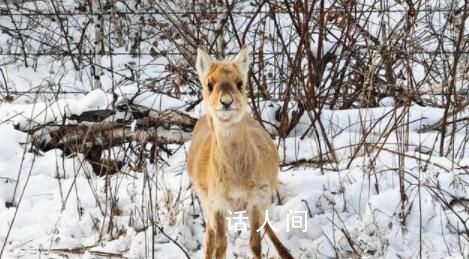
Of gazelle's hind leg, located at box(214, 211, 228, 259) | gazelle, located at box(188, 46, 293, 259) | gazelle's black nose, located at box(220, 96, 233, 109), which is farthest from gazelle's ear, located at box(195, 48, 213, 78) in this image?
gazelle's hind leg, located at box(214, 211, 228, 259)

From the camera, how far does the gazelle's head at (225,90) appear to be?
383 cm

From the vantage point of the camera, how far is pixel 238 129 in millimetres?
4133

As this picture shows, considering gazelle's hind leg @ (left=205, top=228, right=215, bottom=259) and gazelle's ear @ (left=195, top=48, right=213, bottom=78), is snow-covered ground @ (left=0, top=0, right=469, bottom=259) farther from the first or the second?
gazelle's ear @ (left=195, top=48, right=213, bottom=78)

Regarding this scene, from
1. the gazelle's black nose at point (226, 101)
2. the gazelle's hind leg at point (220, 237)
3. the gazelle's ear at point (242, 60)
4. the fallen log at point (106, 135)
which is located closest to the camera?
the gazelle's black nose at point (226, 101)

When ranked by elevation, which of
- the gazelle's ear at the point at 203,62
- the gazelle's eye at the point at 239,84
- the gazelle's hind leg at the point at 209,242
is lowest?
the gazelle's hind leg at the point at 209,242

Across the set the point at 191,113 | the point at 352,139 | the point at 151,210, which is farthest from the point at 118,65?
the point at 151,210

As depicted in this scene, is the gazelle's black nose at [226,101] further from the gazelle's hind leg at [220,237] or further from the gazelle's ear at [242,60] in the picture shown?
the gazelle's hind leg at [220,237]

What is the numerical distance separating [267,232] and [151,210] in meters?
0.74

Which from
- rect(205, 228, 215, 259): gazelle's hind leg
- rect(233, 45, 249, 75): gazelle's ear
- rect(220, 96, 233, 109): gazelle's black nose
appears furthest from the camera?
rect(205, 228, 215, 259): gazelle's hind leg

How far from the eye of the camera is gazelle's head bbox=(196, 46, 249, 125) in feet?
12.6

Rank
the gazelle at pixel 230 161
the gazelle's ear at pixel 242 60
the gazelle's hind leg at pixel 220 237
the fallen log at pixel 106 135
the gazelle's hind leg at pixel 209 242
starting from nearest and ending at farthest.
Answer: the gazelle at pixel 230 161
the gazelle's ear at pixel 242 60
the gazelle's hind leg at pixel 220 237
the gazelle's hind leg at pixel 209 242
the fallen log at pixel 106 135

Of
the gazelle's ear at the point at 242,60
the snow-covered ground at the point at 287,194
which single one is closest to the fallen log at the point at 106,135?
the snow-covered ground at the point at 287,194

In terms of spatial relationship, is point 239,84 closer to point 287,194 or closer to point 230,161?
point 230,161

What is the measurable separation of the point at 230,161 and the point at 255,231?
19.6 inches
